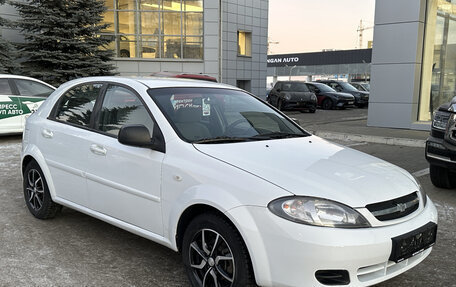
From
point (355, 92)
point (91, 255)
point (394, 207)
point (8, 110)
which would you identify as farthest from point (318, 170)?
point (355, 92)

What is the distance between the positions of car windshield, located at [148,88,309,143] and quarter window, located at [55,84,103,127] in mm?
822

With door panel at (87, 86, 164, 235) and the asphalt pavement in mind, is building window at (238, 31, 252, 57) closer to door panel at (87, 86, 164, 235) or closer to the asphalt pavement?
the asphalt pavement

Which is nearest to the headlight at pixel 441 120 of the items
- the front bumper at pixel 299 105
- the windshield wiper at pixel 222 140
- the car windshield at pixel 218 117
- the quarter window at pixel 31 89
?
the car windshield at pixel 218 117

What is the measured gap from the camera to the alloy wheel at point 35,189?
14.5ft

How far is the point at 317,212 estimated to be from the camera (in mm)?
2443

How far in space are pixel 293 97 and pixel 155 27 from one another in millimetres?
8541

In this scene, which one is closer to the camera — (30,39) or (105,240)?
(105,240)

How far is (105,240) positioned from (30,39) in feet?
52.8

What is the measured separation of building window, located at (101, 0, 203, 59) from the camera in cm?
2184

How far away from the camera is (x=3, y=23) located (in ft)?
51.4

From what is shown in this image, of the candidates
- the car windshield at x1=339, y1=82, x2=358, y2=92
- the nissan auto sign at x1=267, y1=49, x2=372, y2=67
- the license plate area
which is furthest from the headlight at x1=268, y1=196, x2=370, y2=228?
the nissan auto sign at x1=267, y1=49, x2=372, y2=67

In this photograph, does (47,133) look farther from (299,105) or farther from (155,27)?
(155,27)

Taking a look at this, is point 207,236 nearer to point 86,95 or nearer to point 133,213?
point 133,213

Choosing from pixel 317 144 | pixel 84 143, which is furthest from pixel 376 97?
pixel 84 143
